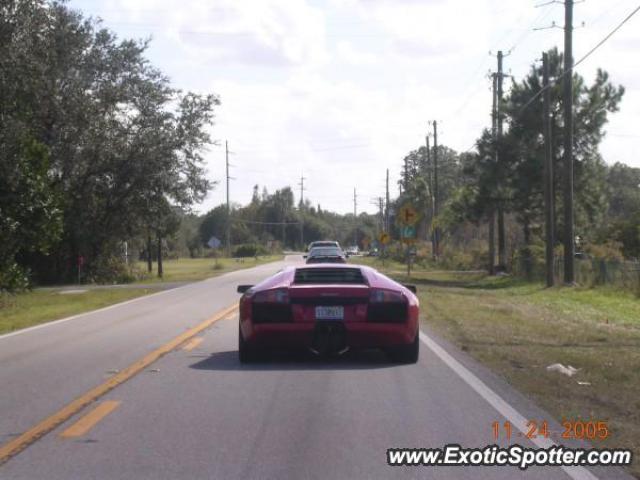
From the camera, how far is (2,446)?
23.6 feet

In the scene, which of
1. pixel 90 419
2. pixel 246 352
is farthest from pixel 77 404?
pixel 246 352

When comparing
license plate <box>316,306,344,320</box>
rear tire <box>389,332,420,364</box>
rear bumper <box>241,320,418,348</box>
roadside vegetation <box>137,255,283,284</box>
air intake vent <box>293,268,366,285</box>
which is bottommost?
roadside vegetation <box>137,255,283,284</box>

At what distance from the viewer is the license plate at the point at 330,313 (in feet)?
36.9

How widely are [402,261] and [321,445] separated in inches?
2965

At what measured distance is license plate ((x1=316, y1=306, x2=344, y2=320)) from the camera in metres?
11.2

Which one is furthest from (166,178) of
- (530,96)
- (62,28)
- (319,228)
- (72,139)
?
(319,228)

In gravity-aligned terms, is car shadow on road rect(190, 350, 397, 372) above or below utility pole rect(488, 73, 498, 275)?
below

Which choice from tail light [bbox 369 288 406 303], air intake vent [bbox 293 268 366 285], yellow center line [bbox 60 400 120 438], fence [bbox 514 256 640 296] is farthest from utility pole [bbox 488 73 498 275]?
yellow center line [bbox 60 400 120 438]

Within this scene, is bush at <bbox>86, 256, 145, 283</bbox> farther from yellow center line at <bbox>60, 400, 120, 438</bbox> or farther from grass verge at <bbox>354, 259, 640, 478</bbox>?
yellow center line at <bbox>60, 400, 120, 438</bbox>

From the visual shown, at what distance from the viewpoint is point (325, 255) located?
135ft

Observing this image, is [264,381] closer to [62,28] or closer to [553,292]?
[553,292]

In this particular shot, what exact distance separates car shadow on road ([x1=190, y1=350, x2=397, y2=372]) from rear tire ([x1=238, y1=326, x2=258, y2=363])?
64 millimetres

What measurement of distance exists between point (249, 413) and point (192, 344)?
5.81 m

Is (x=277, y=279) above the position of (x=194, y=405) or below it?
above
